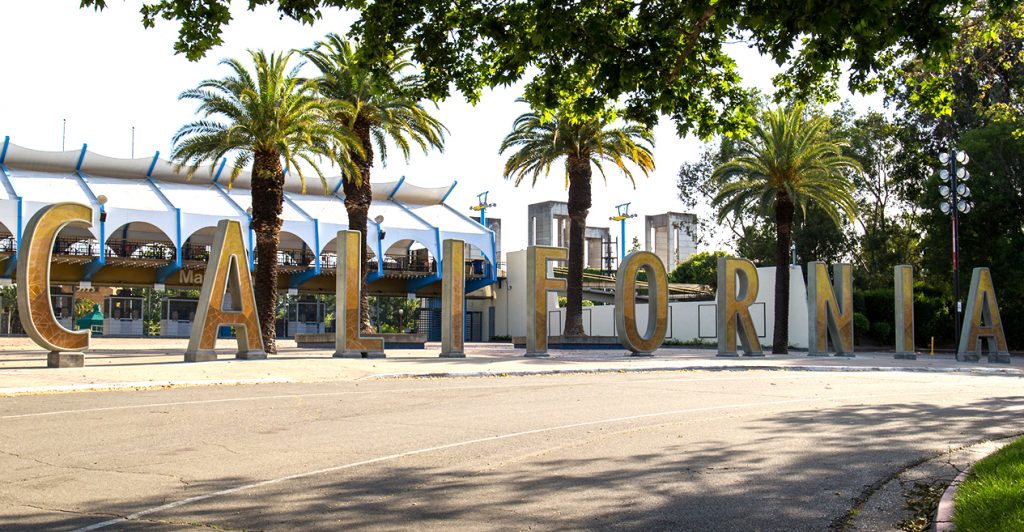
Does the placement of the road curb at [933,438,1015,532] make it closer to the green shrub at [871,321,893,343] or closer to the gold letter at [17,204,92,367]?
the gold letter at [17,204,92,367]

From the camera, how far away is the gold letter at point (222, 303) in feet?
76.4

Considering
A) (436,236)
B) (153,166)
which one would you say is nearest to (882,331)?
(436,236)

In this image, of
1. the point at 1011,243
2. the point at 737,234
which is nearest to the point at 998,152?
the point at 1011,243

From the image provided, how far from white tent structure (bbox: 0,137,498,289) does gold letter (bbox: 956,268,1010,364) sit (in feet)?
98.3

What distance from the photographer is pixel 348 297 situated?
26688 mm

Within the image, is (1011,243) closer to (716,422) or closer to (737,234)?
(737,234)

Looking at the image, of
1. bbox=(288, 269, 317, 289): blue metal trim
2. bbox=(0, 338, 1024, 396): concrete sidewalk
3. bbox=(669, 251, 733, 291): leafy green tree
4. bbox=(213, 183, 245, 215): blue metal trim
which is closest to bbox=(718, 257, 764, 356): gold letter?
bbox=(0, 338, 1024, 396): concrete sidewalk

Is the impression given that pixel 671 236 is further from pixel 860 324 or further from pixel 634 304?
pixel 634 304

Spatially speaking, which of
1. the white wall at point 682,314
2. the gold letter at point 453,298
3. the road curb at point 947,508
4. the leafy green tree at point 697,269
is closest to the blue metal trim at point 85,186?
the white wall at point 682,314

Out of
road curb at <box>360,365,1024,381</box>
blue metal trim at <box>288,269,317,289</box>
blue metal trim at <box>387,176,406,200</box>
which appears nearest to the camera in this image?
road curb at <box>360,365,1024,381</box>

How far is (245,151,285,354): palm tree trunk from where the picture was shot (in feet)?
98.9

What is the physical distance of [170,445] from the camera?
384 inches

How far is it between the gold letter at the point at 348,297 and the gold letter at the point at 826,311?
16.8m

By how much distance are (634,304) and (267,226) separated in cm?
1255
